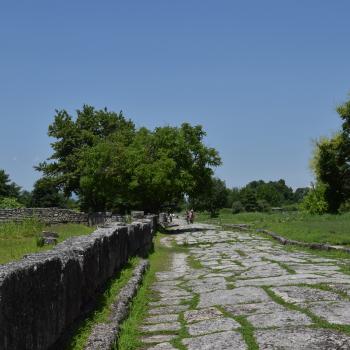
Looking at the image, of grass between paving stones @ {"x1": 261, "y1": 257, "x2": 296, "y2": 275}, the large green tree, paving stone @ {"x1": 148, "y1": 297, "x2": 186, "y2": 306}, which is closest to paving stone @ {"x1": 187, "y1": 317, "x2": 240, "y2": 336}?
paving stone @ {"x1": 148, "y1": 297, "x2": 186, "y2": 306}

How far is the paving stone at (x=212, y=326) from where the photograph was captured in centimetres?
544

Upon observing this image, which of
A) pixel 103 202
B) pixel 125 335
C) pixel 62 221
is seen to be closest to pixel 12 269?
pixel 125 335

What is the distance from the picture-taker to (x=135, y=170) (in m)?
27.5

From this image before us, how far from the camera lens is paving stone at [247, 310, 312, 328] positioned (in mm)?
5457

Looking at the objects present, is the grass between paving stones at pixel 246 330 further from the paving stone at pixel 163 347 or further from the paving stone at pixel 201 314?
the paving stone at pixel 163 347

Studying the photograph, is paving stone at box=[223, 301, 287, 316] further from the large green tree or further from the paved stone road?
the large green tree

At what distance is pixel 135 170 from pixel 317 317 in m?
22.2

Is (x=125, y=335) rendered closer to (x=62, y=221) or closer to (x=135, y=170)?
(x=135, y=170)

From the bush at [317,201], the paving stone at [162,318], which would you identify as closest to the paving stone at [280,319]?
the paving stone at [162,318]

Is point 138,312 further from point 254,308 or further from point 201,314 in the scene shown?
point 254,308

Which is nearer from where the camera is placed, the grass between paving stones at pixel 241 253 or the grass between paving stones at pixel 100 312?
the grass between paving stones at pixel 100 312

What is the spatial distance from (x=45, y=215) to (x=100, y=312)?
28.0m

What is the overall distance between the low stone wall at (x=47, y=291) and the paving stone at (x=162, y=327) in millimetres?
700

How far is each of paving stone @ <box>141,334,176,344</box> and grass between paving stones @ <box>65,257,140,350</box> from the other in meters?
0.51
